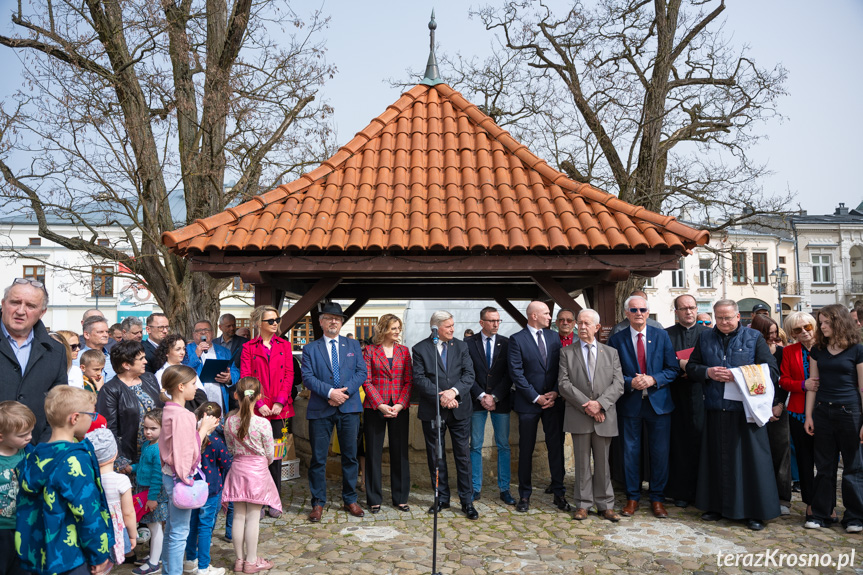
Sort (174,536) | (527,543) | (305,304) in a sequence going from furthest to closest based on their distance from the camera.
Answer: (305,304), (527,543), (174,536)

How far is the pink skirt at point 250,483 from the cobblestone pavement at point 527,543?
0.53 metres

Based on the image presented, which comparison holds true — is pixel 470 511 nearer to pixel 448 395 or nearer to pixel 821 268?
pixel 448 395

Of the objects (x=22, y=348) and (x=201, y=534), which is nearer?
(x=22, y=348)

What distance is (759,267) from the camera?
137 feet

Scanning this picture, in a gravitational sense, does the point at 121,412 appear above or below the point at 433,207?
below

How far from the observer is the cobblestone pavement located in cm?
465

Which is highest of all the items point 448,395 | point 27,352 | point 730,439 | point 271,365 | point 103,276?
point 103,276

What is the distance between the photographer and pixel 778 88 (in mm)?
15148

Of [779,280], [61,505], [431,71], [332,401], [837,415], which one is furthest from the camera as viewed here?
[779,280]

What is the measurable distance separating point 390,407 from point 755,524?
3.24 metres

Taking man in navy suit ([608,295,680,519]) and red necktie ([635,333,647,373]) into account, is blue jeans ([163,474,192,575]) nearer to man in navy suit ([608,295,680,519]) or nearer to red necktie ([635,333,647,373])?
man in navy suit ([608,295,680,519])

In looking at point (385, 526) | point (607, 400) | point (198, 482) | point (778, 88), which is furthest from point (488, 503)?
point (778, 88)

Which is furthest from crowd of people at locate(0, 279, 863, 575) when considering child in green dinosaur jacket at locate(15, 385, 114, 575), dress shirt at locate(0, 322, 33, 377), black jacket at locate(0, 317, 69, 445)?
child in green dinosaur jacket at locate(15, 385, 114, 575)

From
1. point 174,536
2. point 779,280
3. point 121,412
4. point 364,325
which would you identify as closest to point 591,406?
point 174,536
